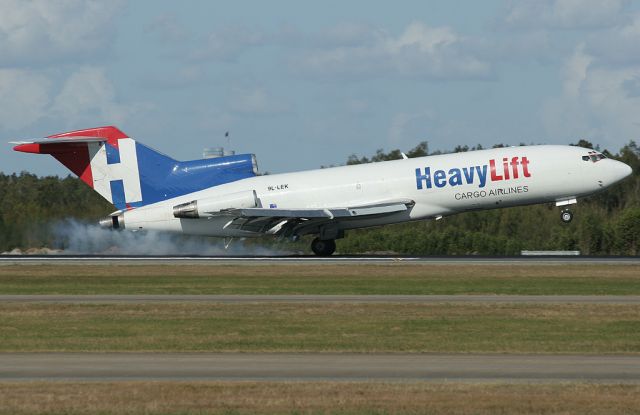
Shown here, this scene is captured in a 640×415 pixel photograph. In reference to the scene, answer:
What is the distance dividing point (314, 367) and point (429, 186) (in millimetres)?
27092

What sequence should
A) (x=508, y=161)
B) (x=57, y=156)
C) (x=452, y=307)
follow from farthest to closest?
(x=57, y=156)
(x=508, y=161)
(x=452, y=307)

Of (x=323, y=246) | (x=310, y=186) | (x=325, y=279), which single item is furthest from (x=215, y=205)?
(x=325, y=279)

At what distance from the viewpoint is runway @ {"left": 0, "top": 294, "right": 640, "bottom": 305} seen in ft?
90.5

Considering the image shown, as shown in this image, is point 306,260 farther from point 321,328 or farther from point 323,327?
point 321,328

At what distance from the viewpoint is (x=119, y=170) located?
46.2 m

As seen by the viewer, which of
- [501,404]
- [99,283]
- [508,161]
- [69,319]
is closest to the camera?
[501,404]

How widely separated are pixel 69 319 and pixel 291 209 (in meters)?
21.5

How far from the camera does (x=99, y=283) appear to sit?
33812mm

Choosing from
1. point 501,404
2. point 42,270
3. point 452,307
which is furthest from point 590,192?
point 501,404

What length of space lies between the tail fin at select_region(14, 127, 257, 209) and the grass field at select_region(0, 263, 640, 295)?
6.25m

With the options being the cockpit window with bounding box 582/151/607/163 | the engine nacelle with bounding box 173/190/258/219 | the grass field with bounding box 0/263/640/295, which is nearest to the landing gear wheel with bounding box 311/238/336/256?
the engine nacelle with bounding box 173/190/258/219

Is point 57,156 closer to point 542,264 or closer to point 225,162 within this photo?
point 225,162

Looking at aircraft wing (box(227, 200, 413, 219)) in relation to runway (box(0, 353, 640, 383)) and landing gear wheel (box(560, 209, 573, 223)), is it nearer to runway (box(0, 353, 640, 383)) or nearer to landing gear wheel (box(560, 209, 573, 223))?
landing gear wheel (box(560, 209, 573, 223))

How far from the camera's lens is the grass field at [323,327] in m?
19.9
